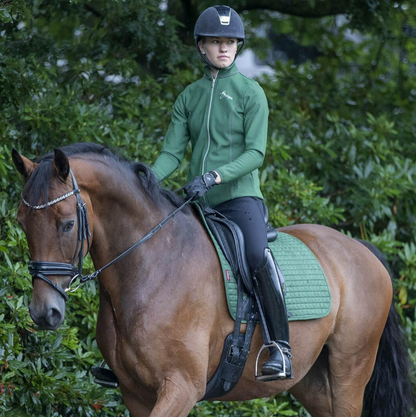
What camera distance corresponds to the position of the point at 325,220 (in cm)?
705

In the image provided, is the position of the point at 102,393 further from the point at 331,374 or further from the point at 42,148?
the point at 42,148

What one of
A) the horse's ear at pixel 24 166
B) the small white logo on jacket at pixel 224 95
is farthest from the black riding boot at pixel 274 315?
the horse's ear at pixel 24 166

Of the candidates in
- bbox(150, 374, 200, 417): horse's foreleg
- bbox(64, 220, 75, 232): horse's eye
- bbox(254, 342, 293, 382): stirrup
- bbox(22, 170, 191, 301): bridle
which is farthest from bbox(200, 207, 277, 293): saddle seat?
bbox(64, 220, 75, 232): horse's eye

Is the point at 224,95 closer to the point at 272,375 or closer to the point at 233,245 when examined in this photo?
the point at 233,245

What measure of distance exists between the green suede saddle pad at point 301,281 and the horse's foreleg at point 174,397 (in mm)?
832

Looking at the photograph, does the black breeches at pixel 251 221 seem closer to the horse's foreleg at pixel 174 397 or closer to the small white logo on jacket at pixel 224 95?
the small white logo on jacket at pixel 224 95

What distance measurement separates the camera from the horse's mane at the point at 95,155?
3.21 meters

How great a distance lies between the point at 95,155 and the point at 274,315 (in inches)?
51.7

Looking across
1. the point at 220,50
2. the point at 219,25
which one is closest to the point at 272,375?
the point at 220,50

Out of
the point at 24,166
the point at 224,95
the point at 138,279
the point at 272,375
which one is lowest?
the point at 272,375

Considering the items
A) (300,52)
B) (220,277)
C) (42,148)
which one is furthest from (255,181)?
(300,52)

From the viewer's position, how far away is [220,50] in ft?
13.3

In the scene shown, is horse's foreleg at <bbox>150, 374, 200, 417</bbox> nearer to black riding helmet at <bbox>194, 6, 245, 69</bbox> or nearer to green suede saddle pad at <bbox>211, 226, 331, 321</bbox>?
green suede saddle pad at <bbox>211, 226, 331, 321</bbox>

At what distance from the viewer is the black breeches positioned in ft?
12.7
